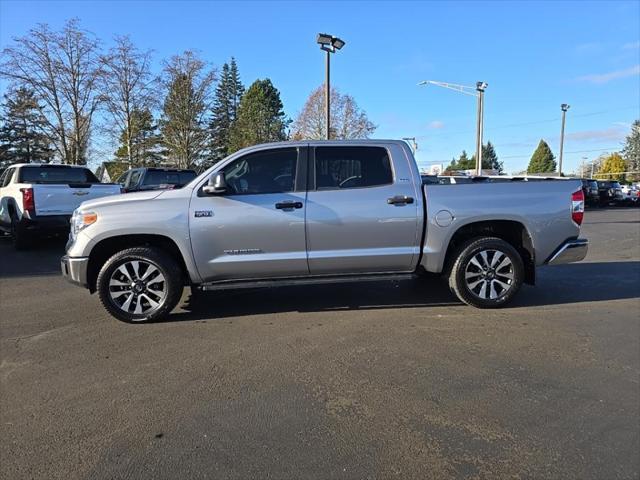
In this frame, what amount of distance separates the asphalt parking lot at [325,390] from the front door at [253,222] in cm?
61

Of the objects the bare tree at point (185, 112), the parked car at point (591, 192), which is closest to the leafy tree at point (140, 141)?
the bare tree at point (185, 112)

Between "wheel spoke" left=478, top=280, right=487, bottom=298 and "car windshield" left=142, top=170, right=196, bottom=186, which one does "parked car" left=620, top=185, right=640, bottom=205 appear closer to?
"car windshield" left=142, top=170, right=196, bottom=186

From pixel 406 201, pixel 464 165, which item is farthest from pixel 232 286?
pixel 464 165

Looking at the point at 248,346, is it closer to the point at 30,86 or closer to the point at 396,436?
the point at 396,436

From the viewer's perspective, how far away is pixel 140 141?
1431 inches

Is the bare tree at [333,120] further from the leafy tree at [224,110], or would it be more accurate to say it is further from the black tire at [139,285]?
the black tire at [139,285]

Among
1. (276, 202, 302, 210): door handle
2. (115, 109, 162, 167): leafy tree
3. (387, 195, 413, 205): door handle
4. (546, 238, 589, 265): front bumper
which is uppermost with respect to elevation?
(115, 109, 162, 167): leafy tree

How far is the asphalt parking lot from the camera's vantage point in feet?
9.18

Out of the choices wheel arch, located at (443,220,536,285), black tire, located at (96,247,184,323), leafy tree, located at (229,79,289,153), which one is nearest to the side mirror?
black tire, located at (96,247,184,323)

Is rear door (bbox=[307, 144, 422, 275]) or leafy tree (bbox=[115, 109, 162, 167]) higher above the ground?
leafy tree (bbox=[115, 109, 162, 167])

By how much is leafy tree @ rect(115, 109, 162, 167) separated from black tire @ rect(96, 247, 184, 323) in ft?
104

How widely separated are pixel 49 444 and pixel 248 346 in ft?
6.22

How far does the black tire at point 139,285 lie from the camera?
17.2 feet

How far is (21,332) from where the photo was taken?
16.9 feet
